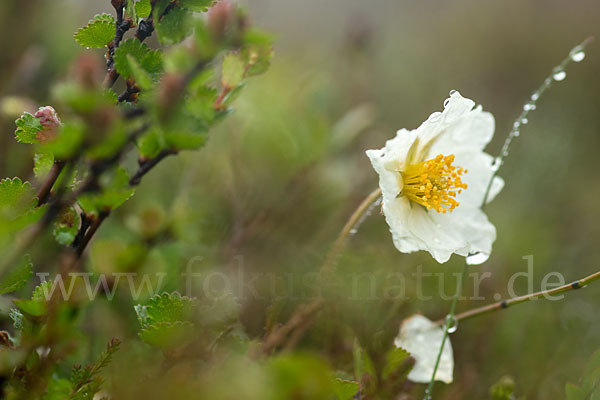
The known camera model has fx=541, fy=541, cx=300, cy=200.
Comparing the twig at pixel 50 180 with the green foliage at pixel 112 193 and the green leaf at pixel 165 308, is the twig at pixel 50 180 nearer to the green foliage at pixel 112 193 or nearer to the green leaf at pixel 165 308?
the green foliage at pixel 112 193

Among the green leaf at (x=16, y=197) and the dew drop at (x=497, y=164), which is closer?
the green leaf at (x=16, y=197)

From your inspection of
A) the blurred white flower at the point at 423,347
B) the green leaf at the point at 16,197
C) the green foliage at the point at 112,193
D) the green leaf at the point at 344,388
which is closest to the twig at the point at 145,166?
the green foliage at the point at 112,193

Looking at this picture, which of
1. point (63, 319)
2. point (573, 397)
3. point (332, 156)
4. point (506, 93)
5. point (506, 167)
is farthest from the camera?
point (506, 93)

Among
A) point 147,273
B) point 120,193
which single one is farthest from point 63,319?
point 147,273

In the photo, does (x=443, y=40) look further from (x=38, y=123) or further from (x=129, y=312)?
(x=38, y=123)

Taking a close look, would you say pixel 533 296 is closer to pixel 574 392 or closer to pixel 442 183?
pixel 574 392

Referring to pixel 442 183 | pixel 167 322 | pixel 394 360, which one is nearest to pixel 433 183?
pixel 442 183

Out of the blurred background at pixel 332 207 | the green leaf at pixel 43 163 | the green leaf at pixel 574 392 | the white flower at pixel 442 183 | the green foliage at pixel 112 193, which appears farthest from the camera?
the blurred background at pixel 332 207

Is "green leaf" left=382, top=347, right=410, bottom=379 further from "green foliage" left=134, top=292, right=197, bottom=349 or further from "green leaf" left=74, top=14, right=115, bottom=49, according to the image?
"green leaf" left=74, top=14, right=115, bottom=49
